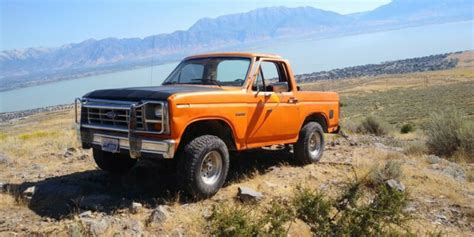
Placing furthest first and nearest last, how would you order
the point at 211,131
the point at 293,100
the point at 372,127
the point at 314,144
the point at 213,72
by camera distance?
the point at 372,127, the point at 314,144, the point at 293,100, the point at 213,72, the point at 211,131

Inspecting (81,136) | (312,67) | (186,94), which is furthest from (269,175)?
(312,67)

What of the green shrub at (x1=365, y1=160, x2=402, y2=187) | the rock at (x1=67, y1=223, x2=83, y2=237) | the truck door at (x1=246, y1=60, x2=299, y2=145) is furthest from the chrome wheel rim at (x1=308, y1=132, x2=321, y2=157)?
the rock at (x1=67, y1=223, x2=83, y2=237)

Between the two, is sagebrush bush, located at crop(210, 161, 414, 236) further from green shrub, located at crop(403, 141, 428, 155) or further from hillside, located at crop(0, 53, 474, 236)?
green shrub, located at crop(403, 141, 428, 155)

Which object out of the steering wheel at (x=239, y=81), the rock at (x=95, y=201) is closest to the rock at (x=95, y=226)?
the rock at (x=95, y=201)

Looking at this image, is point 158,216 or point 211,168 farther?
point 211,168

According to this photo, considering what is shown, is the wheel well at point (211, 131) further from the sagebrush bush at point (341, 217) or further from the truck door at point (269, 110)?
the sagebrush bush at point (341, 217)

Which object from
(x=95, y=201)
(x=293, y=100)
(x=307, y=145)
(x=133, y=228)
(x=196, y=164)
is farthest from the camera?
(x=307, y=145)

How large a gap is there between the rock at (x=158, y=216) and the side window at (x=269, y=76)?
2.54 metres

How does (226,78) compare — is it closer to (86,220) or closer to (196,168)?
(196,168)

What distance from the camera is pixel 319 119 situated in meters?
8.88

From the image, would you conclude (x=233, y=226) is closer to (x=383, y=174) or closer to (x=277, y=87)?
(x=277, y=87)

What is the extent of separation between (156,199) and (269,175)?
215 cm

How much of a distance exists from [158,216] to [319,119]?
450 centimetres

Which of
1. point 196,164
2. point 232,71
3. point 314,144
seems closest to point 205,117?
point 196,164
